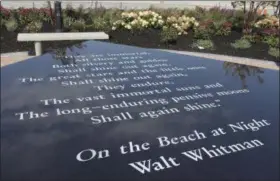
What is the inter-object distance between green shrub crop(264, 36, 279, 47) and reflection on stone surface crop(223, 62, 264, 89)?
3948 millimetres

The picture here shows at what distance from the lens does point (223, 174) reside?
531 cm

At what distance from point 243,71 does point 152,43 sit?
14.7 ft

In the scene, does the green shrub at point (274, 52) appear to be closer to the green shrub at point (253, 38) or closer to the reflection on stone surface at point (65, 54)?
the green shrub at point (253, 38)

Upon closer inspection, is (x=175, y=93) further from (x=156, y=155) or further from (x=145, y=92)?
(x=156, y=155)

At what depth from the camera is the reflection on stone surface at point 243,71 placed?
893cm

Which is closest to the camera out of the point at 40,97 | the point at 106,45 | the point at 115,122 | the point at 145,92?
the point at 115,122

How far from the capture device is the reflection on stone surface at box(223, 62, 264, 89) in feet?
29.3

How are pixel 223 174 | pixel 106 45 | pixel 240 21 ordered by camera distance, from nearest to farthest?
1. pixel 223 174
2. pixel 106 45
3. pixel 240 21

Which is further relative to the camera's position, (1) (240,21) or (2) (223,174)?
(1) (240,21)

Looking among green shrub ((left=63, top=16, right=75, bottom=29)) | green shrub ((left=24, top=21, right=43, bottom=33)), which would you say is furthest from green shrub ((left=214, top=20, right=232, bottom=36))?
green shrub ((left=24, top=21, right=43, bottom=33))

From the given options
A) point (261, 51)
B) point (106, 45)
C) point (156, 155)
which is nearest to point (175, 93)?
point (156, 155)

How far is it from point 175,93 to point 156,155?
7.61ft

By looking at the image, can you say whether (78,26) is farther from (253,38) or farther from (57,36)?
(253,38)

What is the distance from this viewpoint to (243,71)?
9.33 metres
